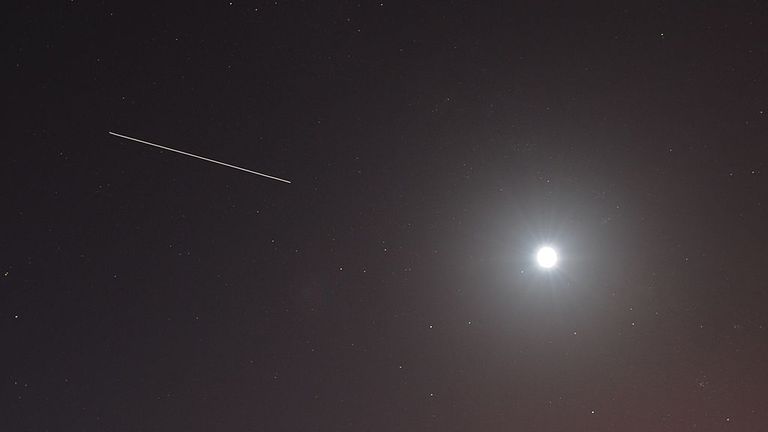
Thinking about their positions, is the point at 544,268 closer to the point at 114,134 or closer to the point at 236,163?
the point at 236,163

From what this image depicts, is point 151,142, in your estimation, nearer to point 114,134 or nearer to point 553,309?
point 114,134

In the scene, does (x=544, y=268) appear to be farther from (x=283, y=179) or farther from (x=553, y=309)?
(x=283, y=179)

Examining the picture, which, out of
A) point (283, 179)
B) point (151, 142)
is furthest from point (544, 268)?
point (151, 142)

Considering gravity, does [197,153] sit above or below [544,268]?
below

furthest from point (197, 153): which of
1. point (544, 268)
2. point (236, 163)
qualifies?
point (544, 268)

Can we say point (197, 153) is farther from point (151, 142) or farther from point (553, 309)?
point (553, 309)

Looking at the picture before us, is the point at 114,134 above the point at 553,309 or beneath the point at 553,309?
beneath

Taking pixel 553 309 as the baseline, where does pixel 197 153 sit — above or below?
below

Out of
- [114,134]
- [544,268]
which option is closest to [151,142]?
[114,134]
